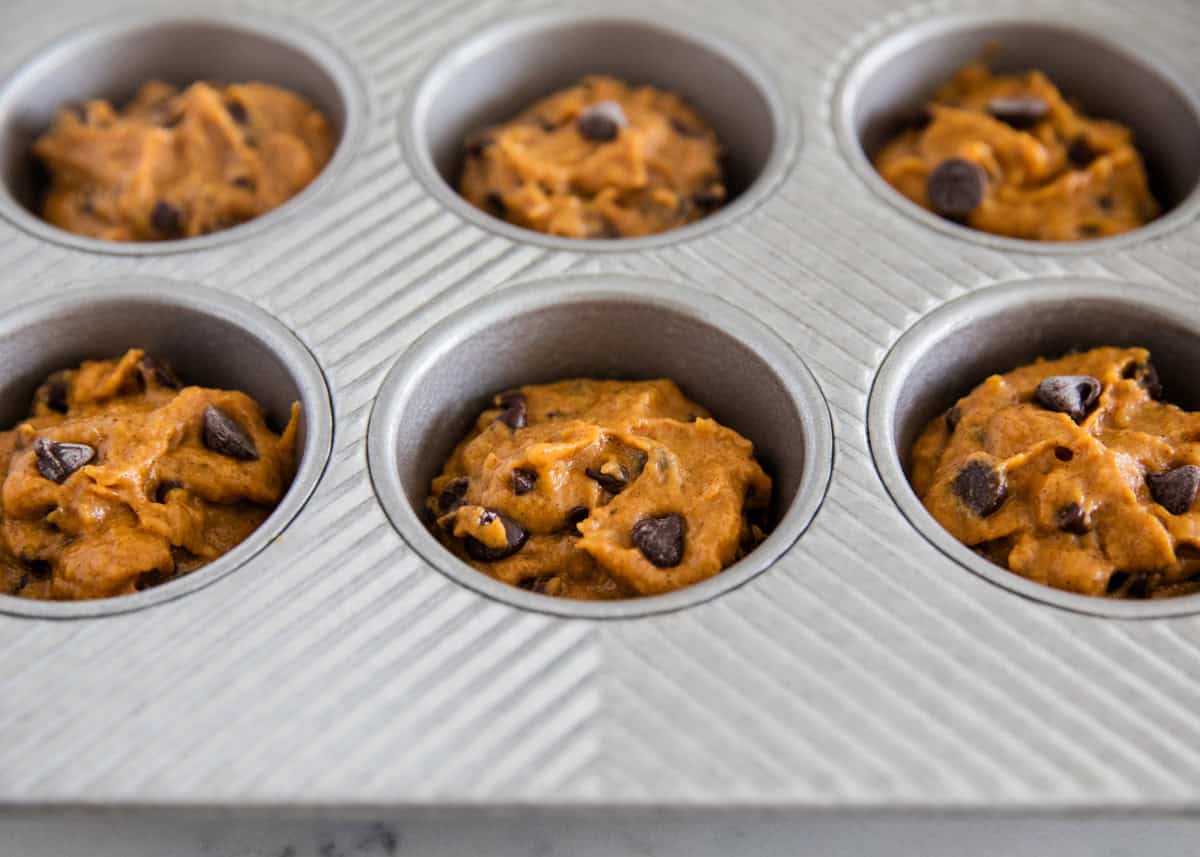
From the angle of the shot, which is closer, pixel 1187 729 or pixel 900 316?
pixel 1187 729

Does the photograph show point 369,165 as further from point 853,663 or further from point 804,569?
point 853,663

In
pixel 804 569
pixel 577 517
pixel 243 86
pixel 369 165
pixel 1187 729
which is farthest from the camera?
pixel 243 86

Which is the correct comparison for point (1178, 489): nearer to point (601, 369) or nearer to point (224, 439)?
point (601, 369)

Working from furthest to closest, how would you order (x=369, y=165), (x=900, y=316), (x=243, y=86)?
(x=243, y=86)
(x=369, y=165)
(x=900, y=316)

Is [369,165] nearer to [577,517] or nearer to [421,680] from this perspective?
[577,517]

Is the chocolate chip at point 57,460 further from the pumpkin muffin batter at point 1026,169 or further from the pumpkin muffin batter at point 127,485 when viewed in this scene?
the pumpkin muffin batter at point 1026,169

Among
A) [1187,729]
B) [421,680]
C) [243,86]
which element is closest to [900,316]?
[1187,729]

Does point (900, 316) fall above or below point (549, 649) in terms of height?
above
